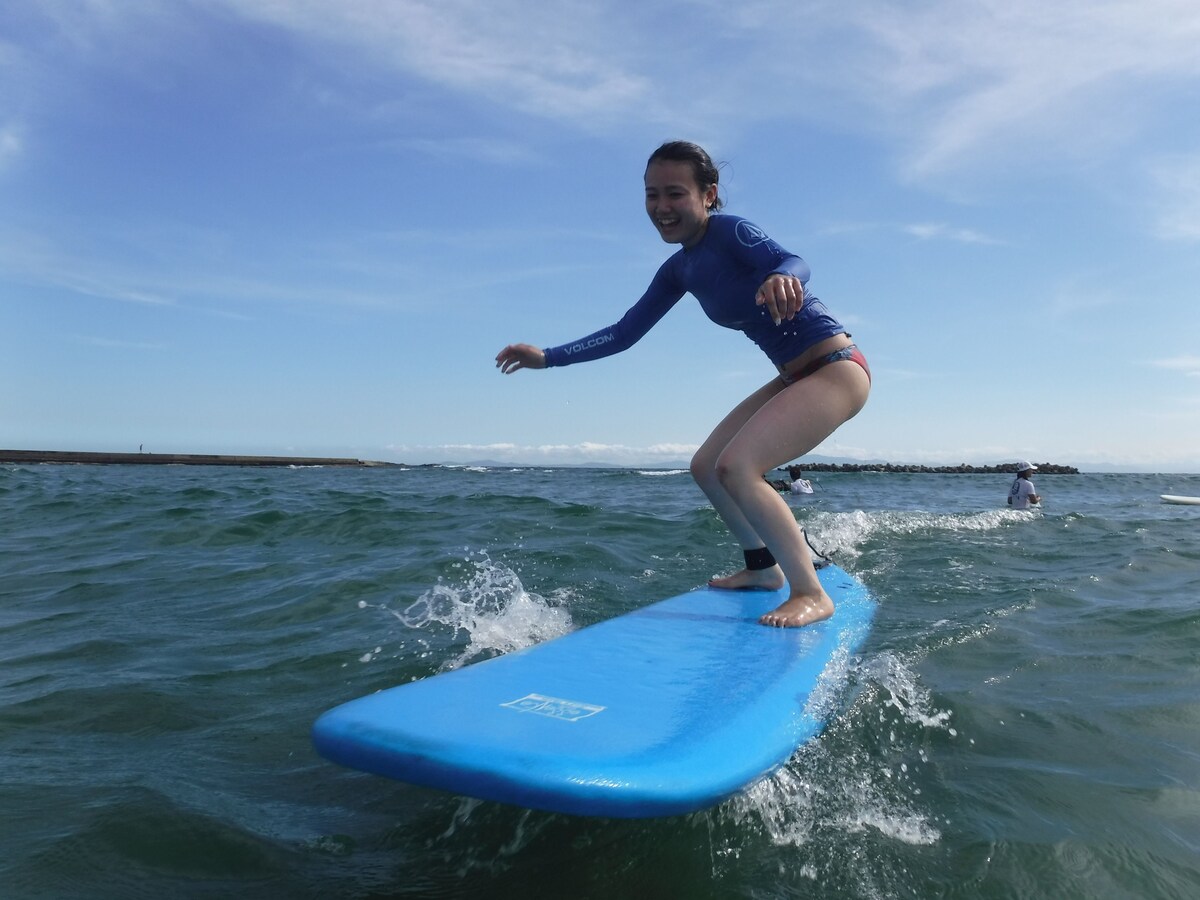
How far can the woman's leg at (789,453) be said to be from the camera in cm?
331

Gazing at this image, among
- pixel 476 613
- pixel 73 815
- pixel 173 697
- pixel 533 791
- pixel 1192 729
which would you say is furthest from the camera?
pixel 476 613

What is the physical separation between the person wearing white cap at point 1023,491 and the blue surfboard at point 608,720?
12117 millimetres

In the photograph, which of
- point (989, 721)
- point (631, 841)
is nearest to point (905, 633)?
point (989, 721)

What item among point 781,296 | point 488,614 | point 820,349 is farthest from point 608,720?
point 488,614

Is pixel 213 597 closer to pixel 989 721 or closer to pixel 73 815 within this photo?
pixel 73 815

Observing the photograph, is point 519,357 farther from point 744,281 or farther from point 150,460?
point 150,460

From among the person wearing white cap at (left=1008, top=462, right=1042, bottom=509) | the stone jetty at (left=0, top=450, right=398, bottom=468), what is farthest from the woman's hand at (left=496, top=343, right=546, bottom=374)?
the stone jetty at (left=0, top=450, right=398, bottom=468)

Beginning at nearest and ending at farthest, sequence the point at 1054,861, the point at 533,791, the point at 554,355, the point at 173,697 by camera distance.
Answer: the point at 533,791 → the point at 1054,861 → the point at 173,697 → the point at 554,355

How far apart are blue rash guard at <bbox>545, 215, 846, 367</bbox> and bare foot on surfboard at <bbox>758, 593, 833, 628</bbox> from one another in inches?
42.5

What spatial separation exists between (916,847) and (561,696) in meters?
1.03

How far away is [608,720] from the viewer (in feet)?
7.16

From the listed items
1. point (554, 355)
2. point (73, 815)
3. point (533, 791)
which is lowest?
point (73, 815)

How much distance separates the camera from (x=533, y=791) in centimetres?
176

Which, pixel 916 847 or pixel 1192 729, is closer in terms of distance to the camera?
pixel 916 847
